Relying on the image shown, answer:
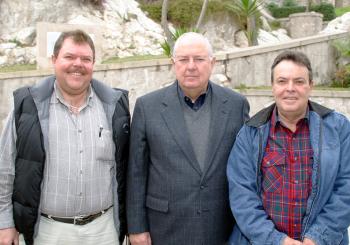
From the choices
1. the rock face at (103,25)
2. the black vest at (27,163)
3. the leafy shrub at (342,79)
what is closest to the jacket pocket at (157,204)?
the black vest at (27,163)

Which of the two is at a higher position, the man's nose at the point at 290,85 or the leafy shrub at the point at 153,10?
the leafy shrub at the point at 153,10

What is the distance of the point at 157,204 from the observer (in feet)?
9.90

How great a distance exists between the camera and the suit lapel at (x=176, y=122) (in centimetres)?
296

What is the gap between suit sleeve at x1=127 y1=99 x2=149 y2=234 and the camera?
304 cm

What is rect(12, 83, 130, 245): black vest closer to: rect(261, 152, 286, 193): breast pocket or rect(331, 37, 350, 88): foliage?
rect(261, 152, 286, 193): breast pocket

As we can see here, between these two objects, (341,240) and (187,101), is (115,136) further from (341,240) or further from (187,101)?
(341,240)

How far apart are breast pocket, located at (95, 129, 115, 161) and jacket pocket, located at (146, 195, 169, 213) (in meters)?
0.38

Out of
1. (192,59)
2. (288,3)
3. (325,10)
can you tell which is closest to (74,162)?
(192,59)

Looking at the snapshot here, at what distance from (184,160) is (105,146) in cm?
54

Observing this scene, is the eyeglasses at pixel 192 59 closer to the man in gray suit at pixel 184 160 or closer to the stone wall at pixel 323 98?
the man in gray suit at pixel 184 160

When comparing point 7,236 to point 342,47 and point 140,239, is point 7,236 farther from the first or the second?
point 342,47

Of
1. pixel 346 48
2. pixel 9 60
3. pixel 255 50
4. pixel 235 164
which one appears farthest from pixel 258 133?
pixel 9 60

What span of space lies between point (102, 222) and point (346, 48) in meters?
8.51

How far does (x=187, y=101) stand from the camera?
3.12m
